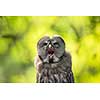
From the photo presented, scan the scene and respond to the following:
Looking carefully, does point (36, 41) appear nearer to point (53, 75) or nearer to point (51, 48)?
point (51, 48)

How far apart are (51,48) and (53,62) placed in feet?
0.33

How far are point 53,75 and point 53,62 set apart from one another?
0.31ft

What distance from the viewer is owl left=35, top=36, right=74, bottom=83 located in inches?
65.2

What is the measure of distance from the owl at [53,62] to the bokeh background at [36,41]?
0.11ft

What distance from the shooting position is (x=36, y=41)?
1677 millimetres

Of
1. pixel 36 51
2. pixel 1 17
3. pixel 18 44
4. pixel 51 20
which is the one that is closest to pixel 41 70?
pixel 36 51

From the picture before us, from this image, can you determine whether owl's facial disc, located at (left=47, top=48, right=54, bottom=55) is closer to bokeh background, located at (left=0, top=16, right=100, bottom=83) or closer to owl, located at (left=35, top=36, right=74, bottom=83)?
owl, located at (left=35, top=36, right=74, bottom=83)

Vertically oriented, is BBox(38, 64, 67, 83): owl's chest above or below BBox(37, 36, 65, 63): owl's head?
below

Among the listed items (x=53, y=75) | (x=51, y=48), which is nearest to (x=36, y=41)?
(x=51, y=48)

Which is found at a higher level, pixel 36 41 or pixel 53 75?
pixel 36 41

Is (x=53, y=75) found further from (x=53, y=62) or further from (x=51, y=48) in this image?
(x=51, y=48)

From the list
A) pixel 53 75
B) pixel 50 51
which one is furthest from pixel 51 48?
Answer: pixel 53 75

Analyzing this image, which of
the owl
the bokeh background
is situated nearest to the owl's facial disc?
the owl

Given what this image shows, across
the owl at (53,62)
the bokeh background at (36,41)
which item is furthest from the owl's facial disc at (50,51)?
the bokeh background at (36,41)
